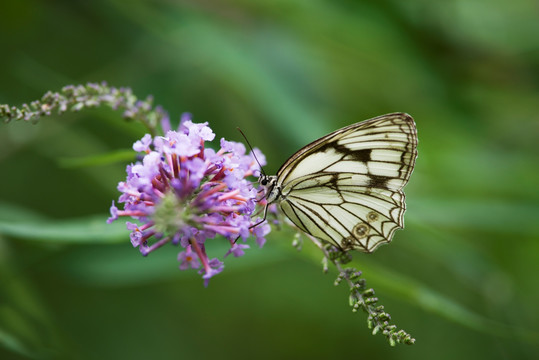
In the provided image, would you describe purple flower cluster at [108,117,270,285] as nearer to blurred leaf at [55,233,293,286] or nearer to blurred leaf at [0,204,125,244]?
blurred leaf at [0,204,125,244]

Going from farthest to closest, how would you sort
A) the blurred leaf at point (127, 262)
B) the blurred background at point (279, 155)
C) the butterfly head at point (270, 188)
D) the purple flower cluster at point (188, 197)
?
the blurred background at point (279, 155), the blurred leaf at point (127, 262), the butterfly head at point (270, 188), the purple flower cluster at point (188, 197)

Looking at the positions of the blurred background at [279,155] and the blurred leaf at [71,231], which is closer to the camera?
the blurred leaf at [71,231]

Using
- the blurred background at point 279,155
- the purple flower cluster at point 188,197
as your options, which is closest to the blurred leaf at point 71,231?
the blurred background at point 279,155

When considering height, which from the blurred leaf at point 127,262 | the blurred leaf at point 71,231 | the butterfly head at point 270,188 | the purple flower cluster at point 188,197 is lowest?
the purple flower cluster at point 188,197

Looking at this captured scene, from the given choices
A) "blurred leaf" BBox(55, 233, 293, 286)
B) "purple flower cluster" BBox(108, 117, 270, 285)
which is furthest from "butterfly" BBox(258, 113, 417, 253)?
"blurred leaf" BBox(55, 233, 293, 286)

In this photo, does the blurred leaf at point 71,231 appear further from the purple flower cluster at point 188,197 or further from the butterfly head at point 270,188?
the butterfly head at point 270,188

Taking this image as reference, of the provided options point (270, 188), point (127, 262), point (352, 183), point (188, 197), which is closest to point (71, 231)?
point (127, 262)

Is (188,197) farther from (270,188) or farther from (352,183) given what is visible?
(352,183)
